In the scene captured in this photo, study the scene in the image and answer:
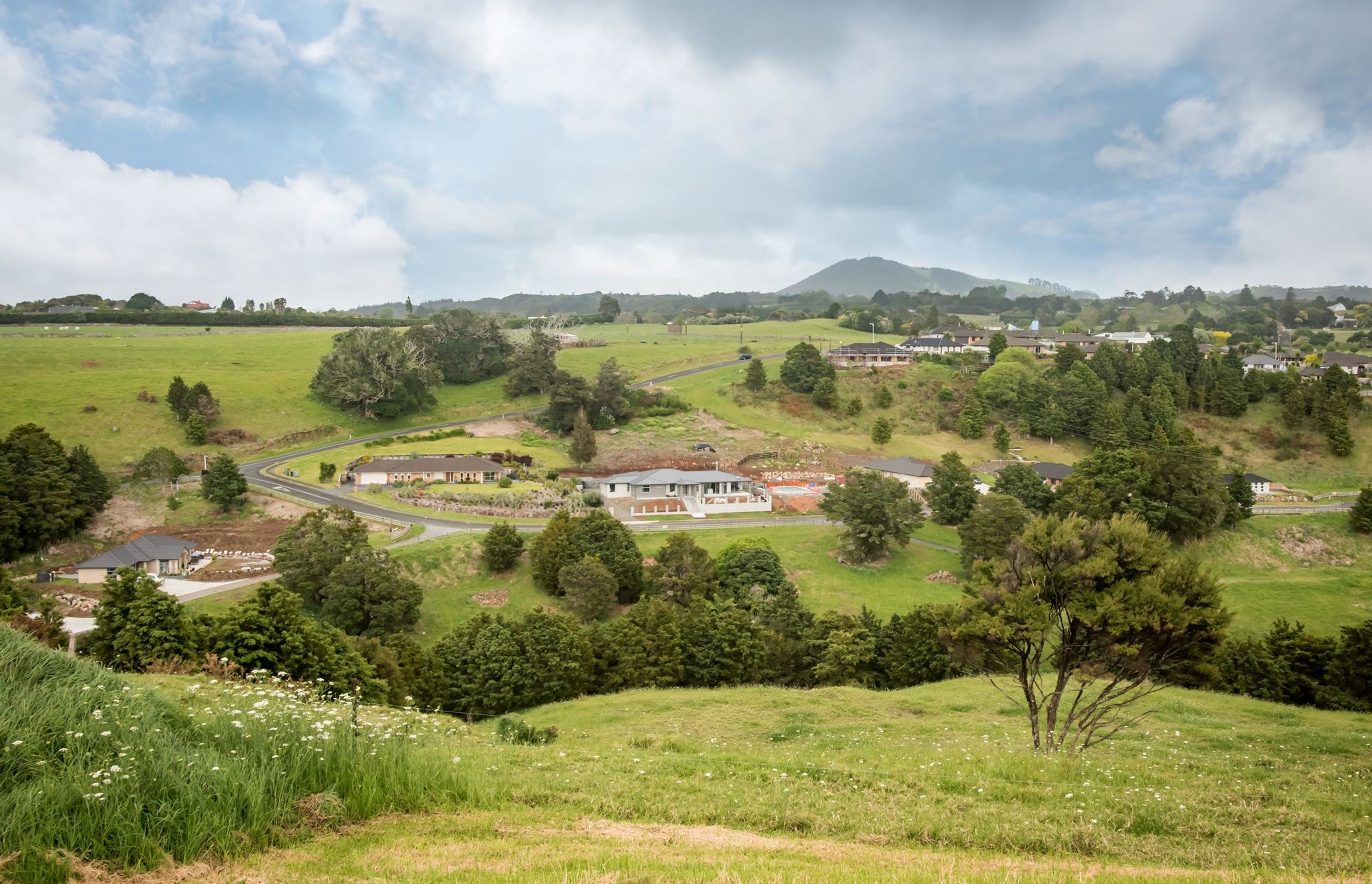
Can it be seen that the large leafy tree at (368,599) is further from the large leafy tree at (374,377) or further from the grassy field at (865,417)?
the grassy field at (865,417)

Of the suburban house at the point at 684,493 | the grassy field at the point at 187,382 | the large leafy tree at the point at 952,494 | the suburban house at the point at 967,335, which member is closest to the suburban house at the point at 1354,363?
the suburban house at the point at 967,335

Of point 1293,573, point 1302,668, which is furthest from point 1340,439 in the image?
point 1302,668

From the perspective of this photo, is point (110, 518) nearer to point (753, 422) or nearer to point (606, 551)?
point (606, 551)

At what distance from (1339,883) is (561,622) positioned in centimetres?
2315

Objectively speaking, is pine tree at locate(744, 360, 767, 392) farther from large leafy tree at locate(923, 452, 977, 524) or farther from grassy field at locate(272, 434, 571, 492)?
large leafy tree at locate(923, 452, 977, 524)

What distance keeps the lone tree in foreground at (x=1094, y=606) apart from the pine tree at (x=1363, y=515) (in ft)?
159

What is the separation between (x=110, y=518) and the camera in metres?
45.4

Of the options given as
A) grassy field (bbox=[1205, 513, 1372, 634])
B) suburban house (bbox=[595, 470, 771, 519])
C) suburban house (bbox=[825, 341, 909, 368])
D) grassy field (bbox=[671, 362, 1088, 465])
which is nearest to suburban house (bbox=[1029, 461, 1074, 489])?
grassy field (bbox=[671, 362, 1088, 465])

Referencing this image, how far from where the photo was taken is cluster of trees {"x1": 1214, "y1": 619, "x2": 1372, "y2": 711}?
22.3 m

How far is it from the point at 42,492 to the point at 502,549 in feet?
79.9

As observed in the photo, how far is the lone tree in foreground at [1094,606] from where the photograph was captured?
12.3 m

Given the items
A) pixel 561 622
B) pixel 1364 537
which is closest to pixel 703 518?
pixel 561 622

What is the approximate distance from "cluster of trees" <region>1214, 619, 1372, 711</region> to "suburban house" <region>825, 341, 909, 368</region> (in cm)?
6837

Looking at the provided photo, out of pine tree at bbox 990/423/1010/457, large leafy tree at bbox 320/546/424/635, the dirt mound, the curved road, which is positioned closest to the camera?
large leafy tree at bbox 320/546/424/635
